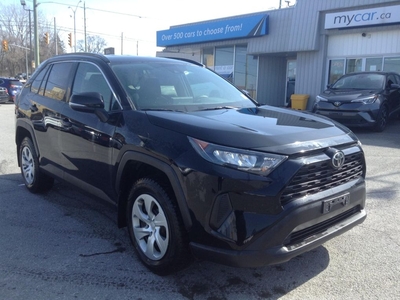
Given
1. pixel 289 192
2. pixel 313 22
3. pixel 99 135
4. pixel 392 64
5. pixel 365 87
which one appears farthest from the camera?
pixel 313 22

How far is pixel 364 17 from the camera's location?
14.9 m

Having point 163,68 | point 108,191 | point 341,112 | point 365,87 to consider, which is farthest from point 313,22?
point 108,191

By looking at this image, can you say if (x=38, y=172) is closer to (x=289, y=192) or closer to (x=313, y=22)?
(x=289, y=192)

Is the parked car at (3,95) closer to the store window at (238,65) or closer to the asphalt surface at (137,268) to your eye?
the store window at (238,65)

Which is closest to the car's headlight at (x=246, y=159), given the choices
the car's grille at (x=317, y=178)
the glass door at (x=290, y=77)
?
the car's grille at (x=317, y=178)

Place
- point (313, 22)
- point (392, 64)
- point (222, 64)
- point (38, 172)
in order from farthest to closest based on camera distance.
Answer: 1. point (222, 64)
2. point (313, 22)
3. point (392, 64)
4. point (38, 172)

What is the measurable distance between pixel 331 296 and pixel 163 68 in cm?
275

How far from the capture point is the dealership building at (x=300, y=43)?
591 inches

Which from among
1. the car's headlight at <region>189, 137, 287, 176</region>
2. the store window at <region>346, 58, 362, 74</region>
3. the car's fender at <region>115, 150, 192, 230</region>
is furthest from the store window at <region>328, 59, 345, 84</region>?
the car's headlight at <region>189, 137, 287, 176</region>

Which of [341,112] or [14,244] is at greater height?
[341,112]

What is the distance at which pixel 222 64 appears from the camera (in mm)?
22234

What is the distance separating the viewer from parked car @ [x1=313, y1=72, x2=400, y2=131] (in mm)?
10234

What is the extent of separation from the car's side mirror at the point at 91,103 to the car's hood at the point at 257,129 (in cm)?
54

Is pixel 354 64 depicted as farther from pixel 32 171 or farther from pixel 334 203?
pixel 334 203
